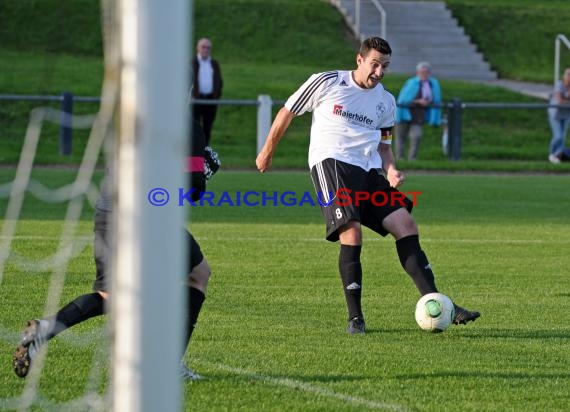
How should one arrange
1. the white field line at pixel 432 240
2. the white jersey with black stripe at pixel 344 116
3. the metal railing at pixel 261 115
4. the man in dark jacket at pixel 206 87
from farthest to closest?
the metal railing at pixel 261 115, the man in dark jacket at pixel 206 87, the white field line at pixel 432 240, the white jersey with black stripe at pixel 344 116

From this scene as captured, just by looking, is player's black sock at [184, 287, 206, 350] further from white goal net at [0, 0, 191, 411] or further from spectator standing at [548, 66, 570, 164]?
spectator standing at [548, 66, 570, 164]

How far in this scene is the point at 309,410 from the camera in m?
5.96

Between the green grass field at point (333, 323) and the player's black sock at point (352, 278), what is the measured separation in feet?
0.57

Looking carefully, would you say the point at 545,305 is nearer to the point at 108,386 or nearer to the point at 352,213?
the point at 352,213

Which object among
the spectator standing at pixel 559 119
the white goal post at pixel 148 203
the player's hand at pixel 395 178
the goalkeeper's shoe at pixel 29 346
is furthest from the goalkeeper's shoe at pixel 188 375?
the spectator standing at pixel 559 119

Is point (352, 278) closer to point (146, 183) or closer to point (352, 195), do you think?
point (352, 195)

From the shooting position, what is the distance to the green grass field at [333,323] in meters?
6.34

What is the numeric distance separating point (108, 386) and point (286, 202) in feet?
36.4

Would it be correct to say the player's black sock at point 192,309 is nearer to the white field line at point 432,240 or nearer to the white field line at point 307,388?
the white field line at point 307,388

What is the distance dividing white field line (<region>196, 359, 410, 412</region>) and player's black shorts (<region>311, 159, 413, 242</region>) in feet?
5.68

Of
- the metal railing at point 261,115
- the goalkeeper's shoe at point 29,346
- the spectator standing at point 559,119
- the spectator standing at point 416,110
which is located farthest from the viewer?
the spectator standing at point 559,119

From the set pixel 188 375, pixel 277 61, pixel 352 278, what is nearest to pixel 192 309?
pixel 188 375

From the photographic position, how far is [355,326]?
816 cm

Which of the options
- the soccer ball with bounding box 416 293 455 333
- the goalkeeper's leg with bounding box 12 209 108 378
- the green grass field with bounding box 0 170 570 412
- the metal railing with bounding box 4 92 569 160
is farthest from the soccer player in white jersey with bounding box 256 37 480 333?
the metal railing with bounding box 4 92 569 160
